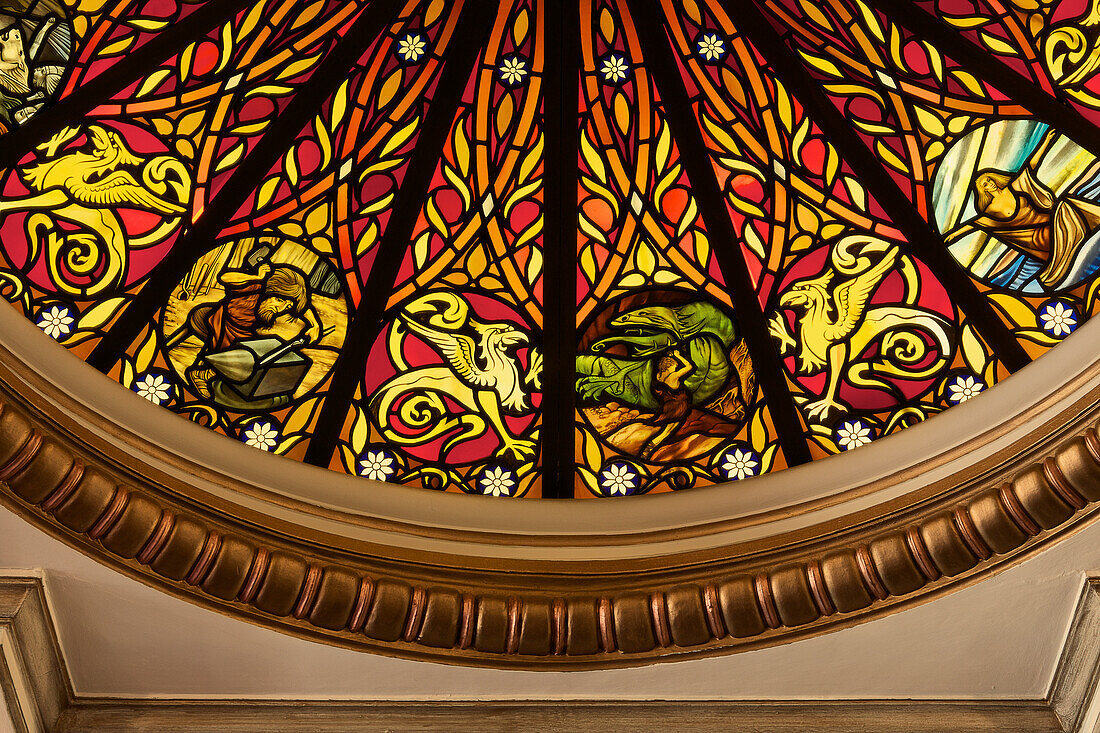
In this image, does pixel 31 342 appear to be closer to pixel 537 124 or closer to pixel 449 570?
pixel 449 570

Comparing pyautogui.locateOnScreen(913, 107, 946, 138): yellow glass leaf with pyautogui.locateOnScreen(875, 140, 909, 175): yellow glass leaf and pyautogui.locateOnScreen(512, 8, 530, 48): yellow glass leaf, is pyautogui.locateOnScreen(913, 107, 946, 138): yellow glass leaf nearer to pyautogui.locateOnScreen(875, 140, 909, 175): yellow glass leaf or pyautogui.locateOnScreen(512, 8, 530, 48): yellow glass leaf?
pyautogui.locateOnScreen(875, 140, 909, 175): yellow glass leaf

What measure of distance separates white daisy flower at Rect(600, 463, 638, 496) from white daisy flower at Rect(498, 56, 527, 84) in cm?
175

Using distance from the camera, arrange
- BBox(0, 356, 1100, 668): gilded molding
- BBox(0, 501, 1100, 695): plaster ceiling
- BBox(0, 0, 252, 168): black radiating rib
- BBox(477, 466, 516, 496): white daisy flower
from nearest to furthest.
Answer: BBox(0, 356, 1100, 668): gilded molding < BBox(0, 501, 1100, 695): plaster ceiling < BBox(0, 0, 252, 168): black radiating rib < BBox(477, 466, 516, 496): white daisy flower

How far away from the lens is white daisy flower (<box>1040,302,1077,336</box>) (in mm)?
5828

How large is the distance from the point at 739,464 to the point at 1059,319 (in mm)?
1380

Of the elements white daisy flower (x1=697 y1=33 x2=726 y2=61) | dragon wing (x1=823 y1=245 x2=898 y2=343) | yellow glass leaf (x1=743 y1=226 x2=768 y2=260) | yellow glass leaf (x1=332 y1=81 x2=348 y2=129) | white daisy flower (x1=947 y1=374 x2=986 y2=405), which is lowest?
white daisy flower (x1=947 y1=374 x2=986 y2=405)

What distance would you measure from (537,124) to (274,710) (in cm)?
272

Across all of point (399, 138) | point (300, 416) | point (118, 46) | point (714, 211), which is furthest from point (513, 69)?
point (300, 416)

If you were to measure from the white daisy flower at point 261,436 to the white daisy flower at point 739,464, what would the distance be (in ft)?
6.01

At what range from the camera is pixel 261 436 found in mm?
5980

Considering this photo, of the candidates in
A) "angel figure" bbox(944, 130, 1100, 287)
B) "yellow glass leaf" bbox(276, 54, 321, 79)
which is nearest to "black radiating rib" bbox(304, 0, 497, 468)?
"yellow glass leaf" bbox(276, 54, 321, 79)

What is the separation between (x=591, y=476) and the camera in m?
6.18

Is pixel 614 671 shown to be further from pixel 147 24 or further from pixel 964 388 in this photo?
pixel 147 24

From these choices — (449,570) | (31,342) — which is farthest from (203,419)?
(449,570)
